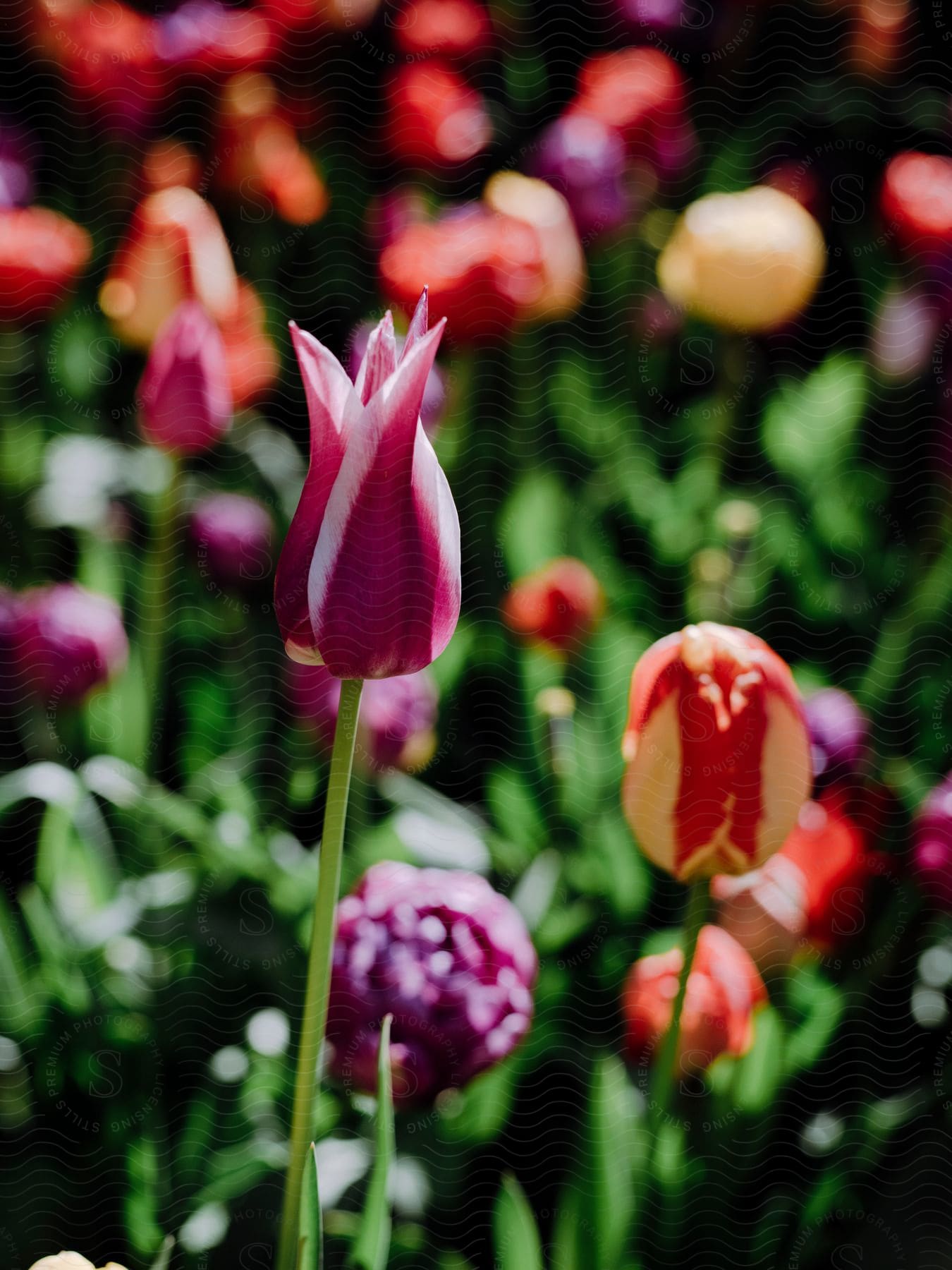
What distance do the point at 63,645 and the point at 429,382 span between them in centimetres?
13

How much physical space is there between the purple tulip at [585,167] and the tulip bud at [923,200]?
0.09 m

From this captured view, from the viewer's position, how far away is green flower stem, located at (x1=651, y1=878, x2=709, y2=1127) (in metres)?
0.28

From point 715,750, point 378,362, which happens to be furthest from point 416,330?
point 715,750

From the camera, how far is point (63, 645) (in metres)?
0.32

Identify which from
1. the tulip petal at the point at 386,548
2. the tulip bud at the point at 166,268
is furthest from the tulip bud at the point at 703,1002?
the tulip bud at the point at 166,268

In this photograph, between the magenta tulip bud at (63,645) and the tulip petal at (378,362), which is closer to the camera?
the tulip petal at (378,362)

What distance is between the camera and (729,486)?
1.25 ft

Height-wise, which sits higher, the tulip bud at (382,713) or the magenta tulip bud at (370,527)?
the magenta tulip bud at (370,527)

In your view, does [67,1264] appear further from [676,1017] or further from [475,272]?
[475,272]

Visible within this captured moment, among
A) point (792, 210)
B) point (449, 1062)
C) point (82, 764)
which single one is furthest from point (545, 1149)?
point (792, 210)

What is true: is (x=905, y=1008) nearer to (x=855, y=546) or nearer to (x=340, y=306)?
(x=855, y=546)

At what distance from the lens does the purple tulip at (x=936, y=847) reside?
1.00 feet

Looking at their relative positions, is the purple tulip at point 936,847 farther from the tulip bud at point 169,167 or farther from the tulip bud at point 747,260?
the tulip bud at point 169,167

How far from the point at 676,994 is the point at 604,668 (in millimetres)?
109
